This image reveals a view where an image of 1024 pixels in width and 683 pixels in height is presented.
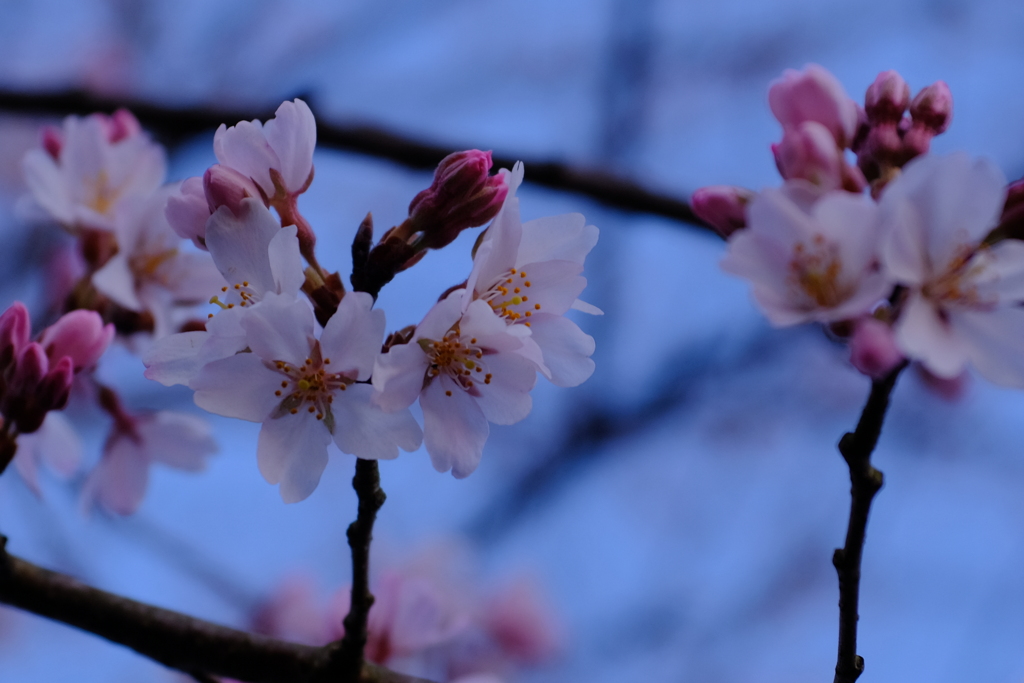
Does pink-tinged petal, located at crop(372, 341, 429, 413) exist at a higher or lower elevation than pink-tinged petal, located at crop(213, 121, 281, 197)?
lower

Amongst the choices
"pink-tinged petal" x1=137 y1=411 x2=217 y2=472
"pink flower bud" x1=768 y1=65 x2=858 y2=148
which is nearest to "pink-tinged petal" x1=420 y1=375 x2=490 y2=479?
"pink flower bud" x1=768 y1=65 x2=858 y2=148

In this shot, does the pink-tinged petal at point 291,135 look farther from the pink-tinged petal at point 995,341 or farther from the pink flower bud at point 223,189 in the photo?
the pink-tinged petal at point 995,341

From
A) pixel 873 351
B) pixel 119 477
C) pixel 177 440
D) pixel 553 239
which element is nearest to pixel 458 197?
pixel 553 239

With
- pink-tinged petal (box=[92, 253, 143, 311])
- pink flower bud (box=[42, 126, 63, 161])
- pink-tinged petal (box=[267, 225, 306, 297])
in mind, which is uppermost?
pink flower bud (box=[42, 126, 63, 161])

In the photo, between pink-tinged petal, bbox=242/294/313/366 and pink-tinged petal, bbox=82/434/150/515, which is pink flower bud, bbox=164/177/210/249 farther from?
pink-tinged petal, bbox=82/434/150/515

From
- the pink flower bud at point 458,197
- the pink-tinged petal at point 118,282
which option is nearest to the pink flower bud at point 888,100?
the pink flower bud at point 458,197

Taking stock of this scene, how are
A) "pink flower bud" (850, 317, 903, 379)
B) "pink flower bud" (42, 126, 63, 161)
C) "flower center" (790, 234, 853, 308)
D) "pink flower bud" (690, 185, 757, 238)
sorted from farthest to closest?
1. "pink flower bud" (42, 126, 63, 161)
2. "pink flower bud" (690, 185, 757, 238)
3. "flower center" (790, 234, 853, 308)
4. "pink flower bud" (850, 317, 903, 379)

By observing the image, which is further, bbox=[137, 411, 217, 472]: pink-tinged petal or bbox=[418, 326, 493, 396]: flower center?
bbox=[137, 411, 217, 472]: pink-tinged petal

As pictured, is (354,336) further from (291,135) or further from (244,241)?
(291,135)
